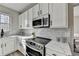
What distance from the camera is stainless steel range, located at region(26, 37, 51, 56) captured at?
0.84 metres

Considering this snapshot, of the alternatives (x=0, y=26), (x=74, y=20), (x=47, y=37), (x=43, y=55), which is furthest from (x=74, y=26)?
(x=0, y=26)

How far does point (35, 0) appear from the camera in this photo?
69 cm

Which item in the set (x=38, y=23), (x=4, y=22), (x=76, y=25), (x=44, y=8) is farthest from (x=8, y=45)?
(x=76, y=25)

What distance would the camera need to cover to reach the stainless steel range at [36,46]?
2.76 ft

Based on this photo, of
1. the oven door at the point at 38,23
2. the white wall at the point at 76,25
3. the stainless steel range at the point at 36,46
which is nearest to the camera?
the white wall at the point at 76,25

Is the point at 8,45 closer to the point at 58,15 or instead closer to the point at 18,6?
the point at 18,6

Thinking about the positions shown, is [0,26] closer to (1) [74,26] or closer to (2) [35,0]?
(2) [35,0]

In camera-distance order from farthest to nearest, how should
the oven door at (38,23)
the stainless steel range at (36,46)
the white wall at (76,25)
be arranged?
the oven door at (38,23), the stainless steel range at (36,46), the white wall at (76,25)

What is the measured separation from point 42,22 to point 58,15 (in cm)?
24

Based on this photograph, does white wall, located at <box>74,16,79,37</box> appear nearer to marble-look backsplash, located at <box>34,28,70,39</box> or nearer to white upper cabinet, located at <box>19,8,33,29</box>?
marble-look backsplash, located at <box>34,28,70,39</box>

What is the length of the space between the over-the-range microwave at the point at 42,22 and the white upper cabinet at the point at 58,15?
5 centimetres

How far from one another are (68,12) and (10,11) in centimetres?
70

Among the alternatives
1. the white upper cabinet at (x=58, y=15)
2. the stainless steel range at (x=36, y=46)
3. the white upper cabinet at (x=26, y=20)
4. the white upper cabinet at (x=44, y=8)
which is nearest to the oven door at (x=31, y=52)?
the stainless steel range at (x=36, y=46)

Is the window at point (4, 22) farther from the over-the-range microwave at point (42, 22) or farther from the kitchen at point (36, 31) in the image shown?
the over-the-range microwave at point (42, 22)
